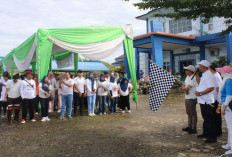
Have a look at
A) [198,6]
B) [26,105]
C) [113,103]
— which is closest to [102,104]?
[113,103]

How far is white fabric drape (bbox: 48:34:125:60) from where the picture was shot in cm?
732

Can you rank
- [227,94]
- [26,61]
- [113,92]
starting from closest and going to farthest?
[227,94], [113,92], [26,61]

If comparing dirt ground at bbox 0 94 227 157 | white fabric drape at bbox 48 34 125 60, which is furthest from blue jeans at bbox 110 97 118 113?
white fabric drape at bbox 48 34 125 60

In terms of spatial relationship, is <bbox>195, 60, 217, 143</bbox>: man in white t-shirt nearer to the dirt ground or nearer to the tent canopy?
the dirt ground

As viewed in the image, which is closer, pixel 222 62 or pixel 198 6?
pixel 198 6

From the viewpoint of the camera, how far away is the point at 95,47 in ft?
25.3

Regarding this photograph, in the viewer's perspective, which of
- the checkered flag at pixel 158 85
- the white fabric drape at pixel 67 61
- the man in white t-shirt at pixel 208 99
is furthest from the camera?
the white fabric drape at pixel 67 61

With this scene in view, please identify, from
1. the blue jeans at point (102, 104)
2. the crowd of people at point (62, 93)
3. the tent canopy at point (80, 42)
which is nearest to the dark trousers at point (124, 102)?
the crowd of people at point (62, 93)

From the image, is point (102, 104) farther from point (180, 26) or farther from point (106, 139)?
point (180, 26)

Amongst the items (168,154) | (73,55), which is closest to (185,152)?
(168,154)

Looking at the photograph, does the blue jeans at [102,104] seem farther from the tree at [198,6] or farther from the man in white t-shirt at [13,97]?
the tree at [198,6]

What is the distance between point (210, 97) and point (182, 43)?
1270 cm

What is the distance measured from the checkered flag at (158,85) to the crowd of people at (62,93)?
10.6ft

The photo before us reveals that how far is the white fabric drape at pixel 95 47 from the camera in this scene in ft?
24.0
